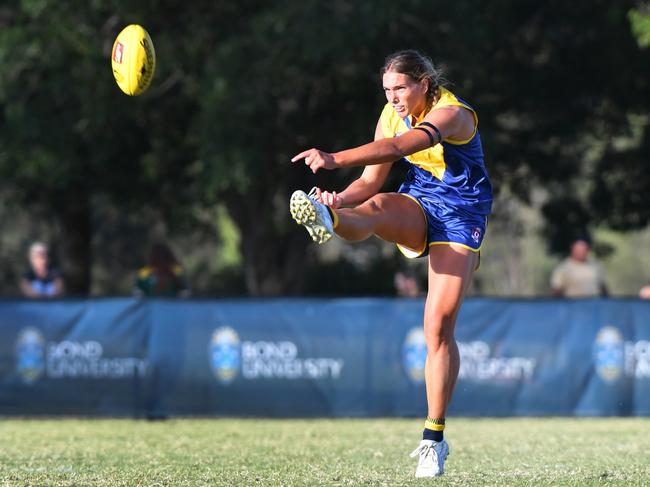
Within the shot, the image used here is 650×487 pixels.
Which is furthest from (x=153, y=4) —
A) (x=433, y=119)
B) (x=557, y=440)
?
(x=433, y=119)

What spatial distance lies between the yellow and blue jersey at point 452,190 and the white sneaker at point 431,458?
102 centimetres

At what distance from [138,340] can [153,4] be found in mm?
7698

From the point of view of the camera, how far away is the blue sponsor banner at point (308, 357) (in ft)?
39.2

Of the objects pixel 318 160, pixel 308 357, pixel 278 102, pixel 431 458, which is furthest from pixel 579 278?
pixel 318 160

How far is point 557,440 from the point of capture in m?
9.14

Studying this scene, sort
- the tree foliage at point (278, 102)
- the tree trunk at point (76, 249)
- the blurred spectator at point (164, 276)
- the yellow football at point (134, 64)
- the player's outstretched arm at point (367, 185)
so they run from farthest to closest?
the tree trunk at point (76, 249) → the tree foliage at point (278, 102) → the blurred spectator at point (164, 276) → the yellow football at point (134, 64) → the player's outstretched arm at point (367, 185)

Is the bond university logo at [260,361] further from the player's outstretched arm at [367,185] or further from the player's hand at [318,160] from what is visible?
the player's hand at [318,160]

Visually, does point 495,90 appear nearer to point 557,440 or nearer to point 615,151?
point 615,151

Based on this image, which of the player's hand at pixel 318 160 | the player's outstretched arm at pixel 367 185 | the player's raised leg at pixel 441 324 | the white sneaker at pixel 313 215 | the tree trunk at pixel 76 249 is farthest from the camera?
the tree trunk at pixel 76 249

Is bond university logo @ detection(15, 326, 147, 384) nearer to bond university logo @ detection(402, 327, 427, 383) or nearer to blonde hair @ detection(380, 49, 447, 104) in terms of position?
bond university logo @ detection(402, 327, 427, 383)

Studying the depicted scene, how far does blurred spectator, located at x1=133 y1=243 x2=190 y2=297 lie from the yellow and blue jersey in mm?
7330

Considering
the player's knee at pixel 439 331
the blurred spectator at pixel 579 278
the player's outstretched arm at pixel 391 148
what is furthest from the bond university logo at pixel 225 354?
the player's outstretched arm at pixel 391 148

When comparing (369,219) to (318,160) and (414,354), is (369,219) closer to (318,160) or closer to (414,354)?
(318,160)

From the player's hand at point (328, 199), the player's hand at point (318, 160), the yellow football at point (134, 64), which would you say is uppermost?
the yellow football at point (134, 64)
